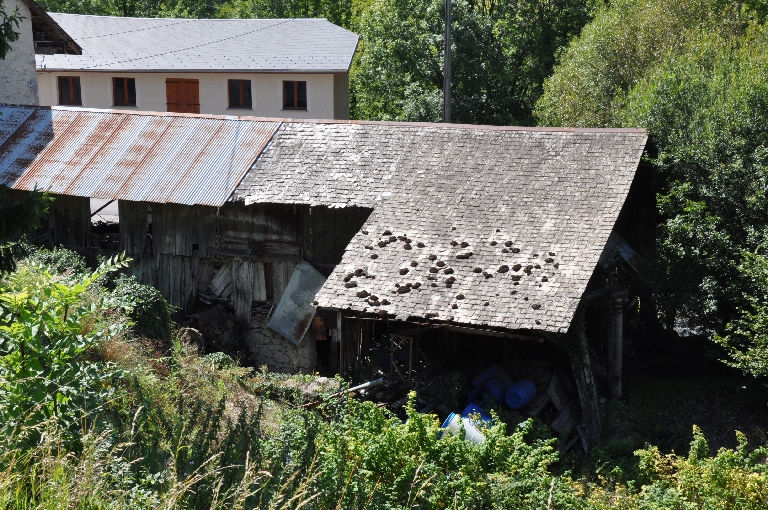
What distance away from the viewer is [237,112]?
32.0 meters

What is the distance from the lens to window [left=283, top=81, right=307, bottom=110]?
3123 centimetres

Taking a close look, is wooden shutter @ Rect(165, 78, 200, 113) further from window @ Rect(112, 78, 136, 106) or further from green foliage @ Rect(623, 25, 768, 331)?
green foliage @ Rect(623, 25, 768, 331)

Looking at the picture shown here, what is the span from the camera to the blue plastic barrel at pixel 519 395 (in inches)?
529

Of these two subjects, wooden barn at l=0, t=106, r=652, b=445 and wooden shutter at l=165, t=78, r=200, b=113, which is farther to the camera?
wooden shutter at l=165, t=78, r=200, b=113

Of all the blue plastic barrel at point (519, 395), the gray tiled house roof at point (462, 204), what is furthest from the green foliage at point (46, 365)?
the blue plastic barrel at point (519, 395)

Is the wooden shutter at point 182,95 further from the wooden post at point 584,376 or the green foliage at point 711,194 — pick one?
the wooden post at point 584,376

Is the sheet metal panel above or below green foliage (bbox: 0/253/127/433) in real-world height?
below

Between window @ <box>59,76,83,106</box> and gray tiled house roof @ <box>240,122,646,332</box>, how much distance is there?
63.7 feet

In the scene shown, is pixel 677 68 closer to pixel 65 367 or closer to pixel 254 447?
pixel 254 447

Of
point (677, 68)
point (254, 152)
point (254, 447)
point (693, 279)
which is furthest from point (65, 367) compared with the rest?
point (677, 68)

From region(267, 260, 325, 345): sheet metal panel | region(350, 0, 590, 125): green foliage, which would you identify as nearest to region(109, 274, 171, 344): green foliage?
region(267, 260, 325, 345): sheet metal panel

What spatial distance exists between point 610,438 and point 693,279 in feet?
12.4

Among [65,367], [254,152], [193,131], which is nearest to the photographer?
[65,367]

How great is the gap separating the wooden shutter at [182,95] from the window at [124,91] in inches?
65.8
